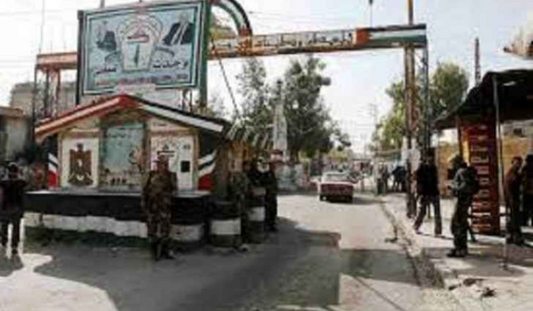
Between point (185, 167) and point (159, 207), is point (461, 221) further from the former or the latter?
point (185, 167)

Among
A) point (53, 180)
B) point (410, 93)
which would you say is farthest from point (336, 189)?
point (53, 180)

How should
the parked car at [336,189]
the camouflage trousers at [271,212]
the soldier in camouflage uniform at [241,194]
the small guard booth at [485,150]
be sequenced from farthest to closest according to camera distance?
the parked car at [336,189], the camouflage trousers at [271,212], the small guard booth at [485,150], the soldier in camouflage uniform at [241,194]

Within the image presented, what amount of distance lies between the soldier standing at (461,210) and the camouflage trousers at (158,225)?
5158 millimetres

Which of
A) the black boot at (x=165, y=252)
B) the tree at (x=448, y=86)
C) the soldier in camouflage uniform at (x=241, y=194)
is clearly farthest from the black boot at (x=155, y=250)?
the tree at (x=448, y=86)

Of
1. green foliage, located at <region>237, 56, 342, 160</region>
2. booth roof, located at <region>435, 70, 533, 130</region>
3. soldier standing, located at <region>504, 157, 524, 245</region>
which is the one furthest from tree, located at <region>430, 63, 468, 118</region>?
soldier standing, located at <region>504, 157, 524, 245</region>

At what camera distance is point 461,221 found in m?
13.3

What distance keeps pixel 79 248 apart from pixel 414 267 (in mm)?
6619

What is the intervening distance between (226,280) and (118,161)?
5.98 metres

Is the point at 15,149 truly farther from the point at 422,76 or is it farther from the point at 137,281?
the point at 137,281

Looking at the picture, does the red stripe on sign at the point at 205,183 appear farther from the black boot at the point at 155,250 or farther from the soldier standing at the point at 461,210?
the soldier standing at the point at 461,210

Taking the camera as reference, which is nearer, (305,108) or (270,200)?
(270,200)

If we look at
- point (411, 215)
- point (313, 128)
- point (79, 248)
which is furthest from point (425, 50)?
point (313, 128)

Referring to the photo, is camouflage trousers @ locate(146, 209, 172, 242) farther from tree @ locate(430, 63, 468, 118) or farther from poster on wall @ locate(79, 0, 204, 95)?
tree @ locate(430, 63, 468, 118)

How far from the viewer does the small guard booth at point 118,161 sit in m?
15.1
